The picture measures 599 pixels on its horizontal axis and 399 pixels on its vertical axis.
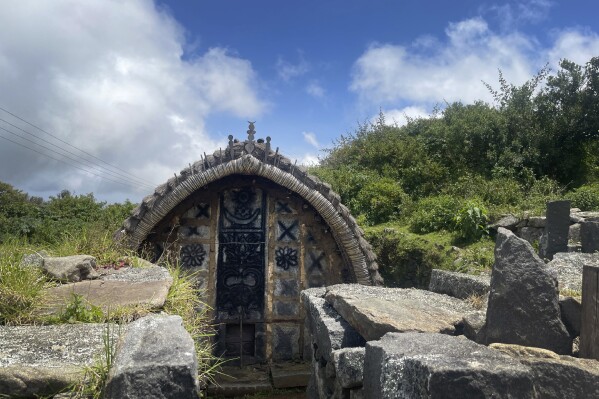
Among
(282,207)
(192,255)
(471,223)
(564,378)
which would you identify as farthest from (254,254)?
(564,378)

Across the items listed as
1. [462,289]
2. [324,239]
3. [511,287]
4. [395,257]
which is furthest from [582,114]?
[511,287]

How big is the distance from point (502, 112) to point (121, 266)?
12.6 meters

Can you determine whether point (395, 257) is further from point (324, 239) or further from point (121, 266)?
point (121, 266)

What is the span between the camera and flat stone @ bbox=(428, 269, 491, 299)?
393 cm

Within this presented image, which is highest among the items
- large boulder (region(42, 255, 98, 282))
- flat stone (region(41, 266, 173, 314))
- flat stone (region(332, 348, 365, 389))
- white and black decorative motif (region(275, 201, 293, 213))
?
white and black decorative motif (region(275, 201, 293, 213))

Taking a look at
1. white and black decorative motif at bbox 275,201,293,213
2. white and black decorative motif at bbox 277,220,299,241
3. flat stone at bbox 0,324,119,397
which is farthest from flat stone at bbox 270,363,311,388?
flat stone at bbox 0,324,119,397

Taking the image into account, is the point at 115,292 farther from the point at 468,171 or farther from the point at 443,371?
the point at 468,171

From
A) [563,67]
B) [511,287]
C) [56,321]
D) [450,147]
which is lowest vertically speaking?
[56,321]

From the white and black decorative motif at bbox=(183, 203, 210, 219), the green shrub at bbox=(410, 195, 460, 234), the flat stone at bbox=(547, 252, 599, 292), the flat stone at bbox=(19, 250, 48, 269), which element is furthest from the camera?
the green shrub at bbox=(410, 195, 460, 234)

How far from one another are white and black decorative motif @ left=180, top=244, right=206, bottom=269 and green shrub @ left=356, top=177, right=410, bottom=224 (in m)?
4.83

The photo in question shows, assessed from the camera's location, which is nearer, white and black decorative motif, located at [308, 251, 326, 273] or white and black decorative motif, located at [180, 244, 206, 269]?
white and black decorative motif, located at [180, 244, 206, 269]

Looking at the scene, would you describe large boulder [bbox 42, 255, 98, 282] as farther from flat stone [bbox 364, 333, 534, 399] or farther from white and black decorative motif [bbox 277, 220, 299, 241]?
Result: white and black decorative motif [bbox 277, 220, 299, 241]

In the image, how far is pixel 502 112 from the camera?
47.3 ft

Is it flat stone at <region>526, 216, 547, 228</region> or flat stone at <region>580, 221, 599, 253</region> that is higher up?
flat stone at <region>526, 216, 547, 228</region>
